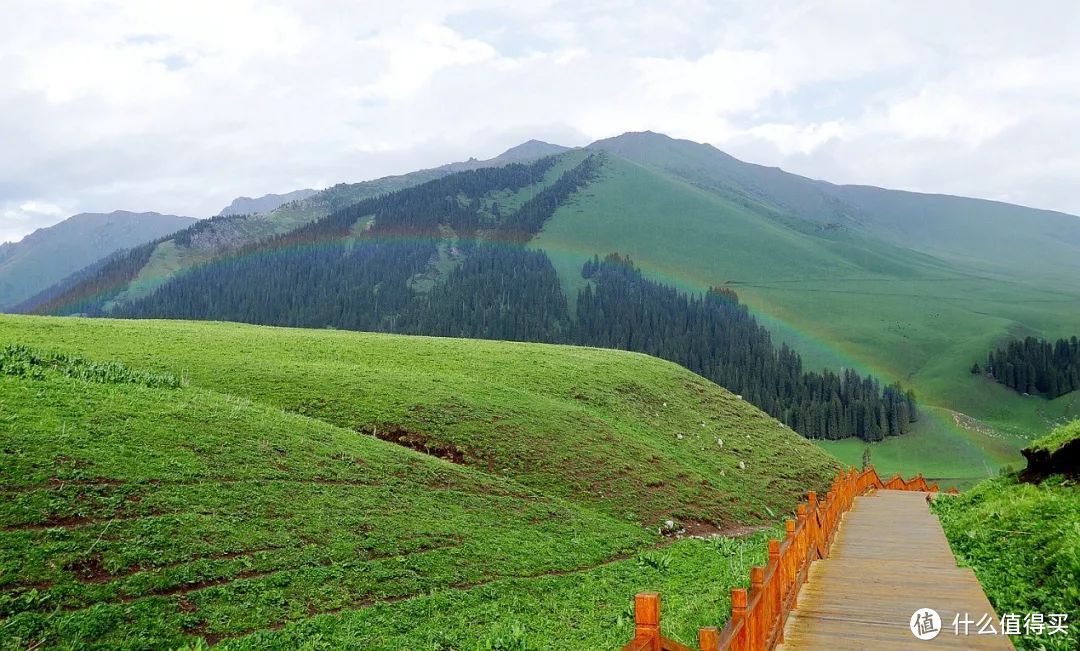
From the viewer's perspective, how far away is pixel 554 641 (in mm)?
15484

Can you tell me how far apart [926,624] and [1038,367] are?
697 ft

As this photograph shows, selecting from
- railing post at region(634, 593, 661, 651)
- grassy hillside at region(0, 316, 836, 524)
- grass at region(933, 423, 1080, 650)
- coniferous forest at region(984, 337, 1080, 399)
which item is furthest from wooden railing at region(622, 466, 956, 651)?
coniferous forest at region(984, 337, 1080, 399)

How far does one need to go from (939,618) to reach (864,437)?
162141mm

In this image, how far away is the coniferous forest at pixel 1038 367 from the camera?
6841 inches

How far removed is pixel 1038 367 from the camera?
17925cm

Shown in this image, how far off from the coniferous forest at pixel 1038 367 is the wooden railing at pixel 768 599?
203 metres

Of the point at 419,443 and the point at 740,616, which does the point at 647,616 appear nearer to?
the point at 740,616

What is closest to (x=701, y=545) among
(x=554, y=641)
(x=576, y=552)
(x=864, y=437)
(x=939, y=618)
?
(x=576, y=552)

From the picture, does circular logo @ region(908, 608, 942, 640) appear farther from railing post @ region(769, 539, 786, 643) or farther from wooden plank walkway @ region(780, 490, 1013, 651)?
railing post @ region(769, 539, 786, 643)

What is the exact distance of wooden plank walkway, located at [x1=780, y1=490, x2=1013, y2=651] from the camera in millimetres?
9812

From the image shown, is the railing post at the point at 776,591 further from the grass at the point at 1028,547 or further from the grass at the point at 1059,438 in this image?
the grass at the point at 1059,438

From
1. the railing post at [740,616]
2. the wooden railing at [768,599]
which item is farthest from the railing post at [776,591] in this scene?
the railing post at [740,616]

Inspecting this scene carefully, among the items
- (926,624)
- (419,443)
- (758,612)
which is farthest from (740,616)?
(419,443)

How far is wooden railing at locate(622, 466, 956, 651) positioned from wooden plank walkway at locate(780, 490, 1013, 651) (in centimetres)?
35
